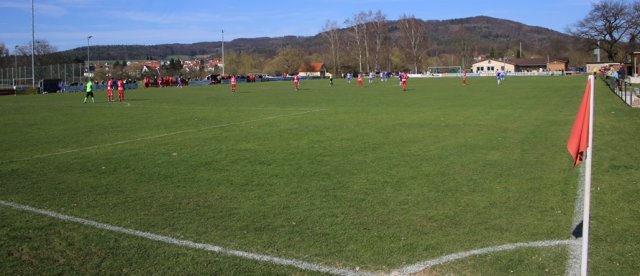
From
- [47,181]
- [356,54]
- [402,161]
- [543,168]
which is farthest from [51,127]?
[356,54]

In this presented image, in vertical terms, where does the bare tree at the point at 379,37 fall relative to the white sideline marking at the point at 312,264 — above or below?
above

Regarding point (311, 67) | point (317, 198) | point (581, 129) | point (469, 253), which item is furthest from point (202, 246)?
point (311, 67)

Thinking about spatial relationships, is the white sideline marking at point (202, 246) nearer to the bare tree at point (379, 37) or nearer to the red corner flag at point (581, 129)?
the red corner flag at point (581, 129)

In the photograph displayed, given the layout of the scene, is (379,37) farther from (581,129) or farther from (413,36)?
(581,129)

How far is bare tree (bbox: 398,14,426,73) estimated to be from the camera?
125375 mm

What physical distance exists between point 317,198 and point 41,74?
67.6 m

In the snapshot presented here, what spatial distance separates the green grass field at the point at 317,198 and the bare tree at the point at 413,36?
112 meters

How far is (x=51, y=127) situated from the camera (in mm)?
19359

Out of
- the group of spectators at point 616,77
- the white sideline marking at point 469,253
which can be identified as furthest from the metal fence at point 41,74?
the white sideline marking at point 469,253

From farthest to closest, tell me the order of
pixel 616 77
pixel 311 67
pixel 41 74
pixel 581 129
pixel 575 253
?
1. pixel 311 67
2. pixel 41 74
3. pixel 616 77
4. pixel 575 253
5. pixel 581 129

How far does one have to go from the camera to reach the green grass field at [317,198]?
5.48 meters

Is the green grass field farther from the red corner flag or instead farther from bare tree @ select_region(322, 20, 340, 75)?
bare tree @ select_region(322, 20, 340, 75)

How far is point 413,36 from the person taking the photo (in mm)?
126375

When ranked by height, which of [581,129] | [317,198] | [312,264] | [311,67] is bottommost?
[312,264]
